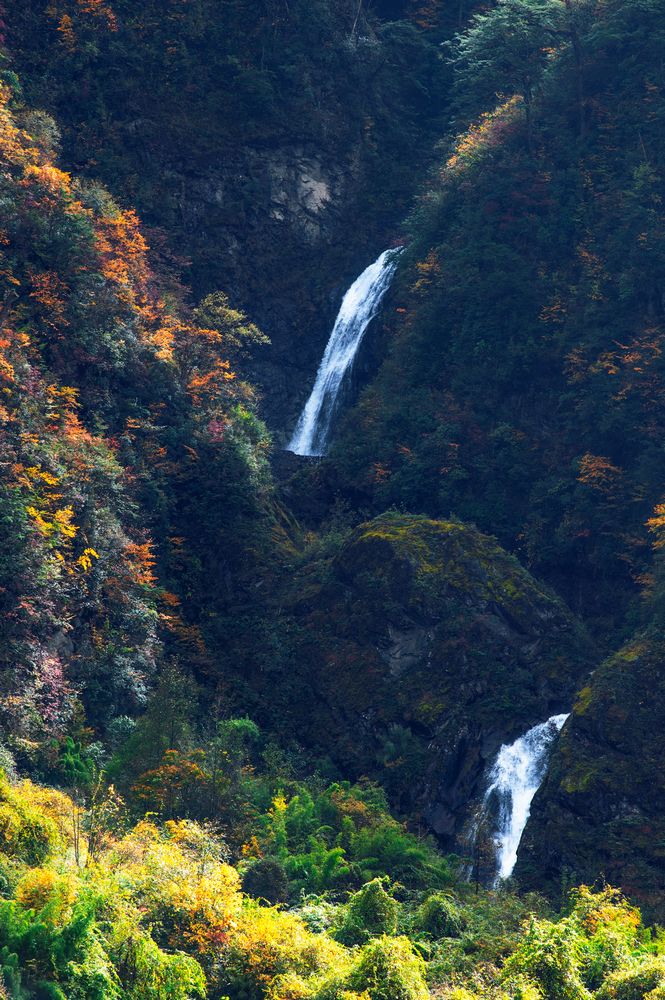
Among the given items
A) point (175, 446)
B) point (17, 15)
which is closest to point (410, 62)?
point (17, 15)

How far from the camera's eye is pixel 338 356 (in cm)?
4269

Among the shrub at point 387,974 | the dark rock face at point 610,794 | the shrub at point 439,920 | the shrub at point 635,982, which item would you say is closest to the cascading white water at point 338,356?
the dark rock face at point 610,794

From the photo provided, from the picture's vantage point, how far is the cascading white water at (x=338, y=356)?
41.7 meters

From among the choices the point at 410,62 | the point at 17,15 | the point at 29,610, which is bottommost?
the point at 29,610

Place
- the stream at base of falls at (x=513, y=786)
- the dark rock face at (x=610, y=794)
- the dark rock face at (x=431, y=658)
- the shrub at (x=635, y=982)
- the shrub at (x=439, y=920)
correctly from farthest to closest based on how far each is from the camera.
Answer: the dark rock face at (x=431, y=658), the stream at base of falls at (x=513, y=786), the dark rock face at (x=610, y=794), the shrub at (x=439, y=920), the shrub at (x=635, y=982)

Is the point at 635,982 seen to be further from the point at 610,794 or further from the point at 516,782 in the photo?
the point at 516,782

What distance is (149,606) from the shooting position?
30.8m

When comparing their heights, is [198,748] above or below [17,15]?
below

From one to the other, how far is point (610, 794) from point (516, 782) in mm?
2795

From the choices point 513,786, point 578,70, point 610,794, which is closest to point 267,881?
point 610,794

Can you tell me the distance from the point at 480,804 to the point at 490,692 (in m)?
2.74

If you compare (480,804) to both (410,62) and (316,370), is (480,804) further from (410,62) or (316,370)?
(410,62)

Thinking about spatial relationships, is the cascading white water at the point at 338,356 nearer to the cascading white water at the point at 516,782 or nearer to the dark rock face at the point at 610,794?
the cascading white water at the point at 516,782

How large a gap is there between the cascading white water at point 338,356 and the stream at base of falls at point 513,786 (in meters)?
14.9
